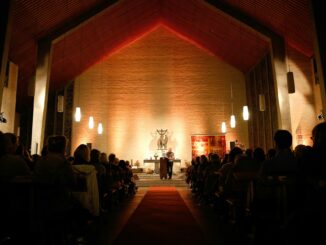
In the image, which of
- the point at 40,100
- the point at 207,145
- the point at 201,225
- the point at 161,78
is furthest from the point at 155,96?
the point at 201,225

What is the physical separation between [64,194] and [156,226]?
189 centimetres

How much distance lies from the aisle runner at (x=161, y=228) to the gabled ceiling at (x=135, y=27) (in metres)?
5.00

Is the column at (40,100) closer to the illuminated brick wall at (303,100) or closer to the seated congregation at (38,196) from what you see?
A: the seated congregation at (38,196)

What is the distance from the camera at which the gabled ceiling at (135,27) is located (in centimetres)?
858

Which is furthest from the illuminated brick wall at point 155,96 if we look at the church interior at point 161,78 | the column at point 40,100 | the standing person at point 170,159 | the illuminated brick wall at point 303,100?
the column at point 40,100

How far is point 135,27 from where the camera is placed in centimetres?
1279

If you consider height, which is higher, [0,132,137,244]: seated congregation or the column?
the column

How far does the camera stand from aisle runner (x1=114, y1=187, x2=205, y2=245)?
3404 millimetres

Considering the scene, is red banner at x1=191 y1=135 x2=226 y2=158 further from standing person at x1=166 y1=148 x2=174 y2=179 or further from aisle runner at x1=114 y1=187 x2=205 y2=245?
aisle runner at x1=114 y1=187 x2=205 y2=245

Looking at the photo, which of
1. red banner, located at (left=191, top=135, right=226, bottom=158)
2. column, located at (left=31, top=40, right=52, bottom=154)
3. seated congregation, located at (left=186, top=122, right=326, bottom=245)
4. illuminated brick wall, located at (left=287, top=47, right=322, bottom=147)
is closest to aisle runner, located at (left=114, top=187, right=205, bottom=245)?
seated congregation, located at (left=186, top=122, right=326, bottom=245)

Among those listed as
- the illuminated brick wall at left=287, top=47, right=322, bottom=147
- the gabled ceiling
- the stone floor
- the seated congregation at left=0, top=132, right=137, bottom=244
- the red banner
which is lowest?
the stone floor

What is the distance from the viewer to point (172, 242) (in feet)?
10.8

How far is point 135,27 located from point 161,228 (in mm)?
10172

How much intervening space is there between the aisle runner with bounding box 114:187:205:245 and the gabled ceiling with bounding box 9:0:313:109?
5.00 m
